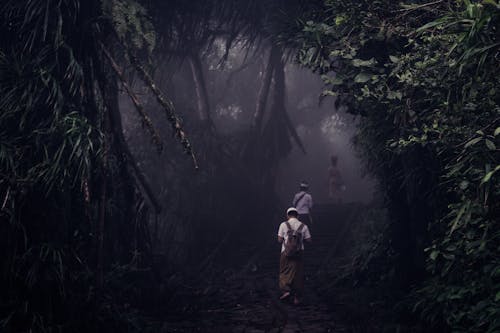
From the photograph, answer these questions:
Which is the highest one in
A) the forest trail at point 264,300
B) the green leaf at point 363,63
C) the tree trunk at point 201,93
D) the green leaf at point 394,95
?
the tree trunk at point 201,93

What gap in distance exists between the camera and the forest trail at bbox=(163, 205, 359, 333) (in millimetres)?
7840

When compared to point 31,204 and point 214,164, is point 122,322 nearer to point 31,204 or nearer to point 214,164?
point 31,204

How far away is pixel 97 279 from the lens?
6465mm

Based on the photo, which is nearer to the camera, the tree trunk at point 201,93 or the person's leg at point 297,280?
the person's leg at point 297,280

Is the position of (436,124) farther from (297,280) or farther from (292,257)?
(297,280)

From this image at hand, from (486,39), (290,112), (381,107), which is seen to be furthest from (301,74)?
(486,39)

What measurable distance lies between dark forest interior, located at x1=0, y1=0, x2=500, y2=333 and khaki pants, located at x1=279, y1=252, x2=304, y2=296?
321 mm

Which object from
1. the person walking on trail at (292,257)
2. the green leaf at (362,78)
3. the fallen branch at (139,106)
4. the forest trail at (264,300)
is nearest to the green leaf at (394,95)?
the green leaf at (362,78)

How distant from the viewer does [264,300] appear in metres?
9.59

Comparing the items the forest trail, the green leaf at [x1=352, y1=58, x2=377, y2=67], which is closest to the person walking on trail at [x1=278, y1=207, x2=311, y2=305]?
the forest trail

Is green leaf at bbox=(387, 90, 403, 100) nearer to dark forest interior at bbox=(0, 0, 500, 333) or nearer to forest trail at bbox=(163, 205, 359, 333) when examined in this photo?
dark forest interior at bbox=(0, 0, 500, 333)

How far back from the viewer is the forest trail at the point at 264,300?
25.7ft

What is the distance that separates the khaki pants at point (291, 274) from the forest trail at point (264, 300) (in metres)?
0.28

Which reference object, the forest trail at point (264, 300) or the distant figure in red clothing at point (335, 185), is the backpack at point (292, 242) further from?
the distant figure in red clothing at point (335, 185)
